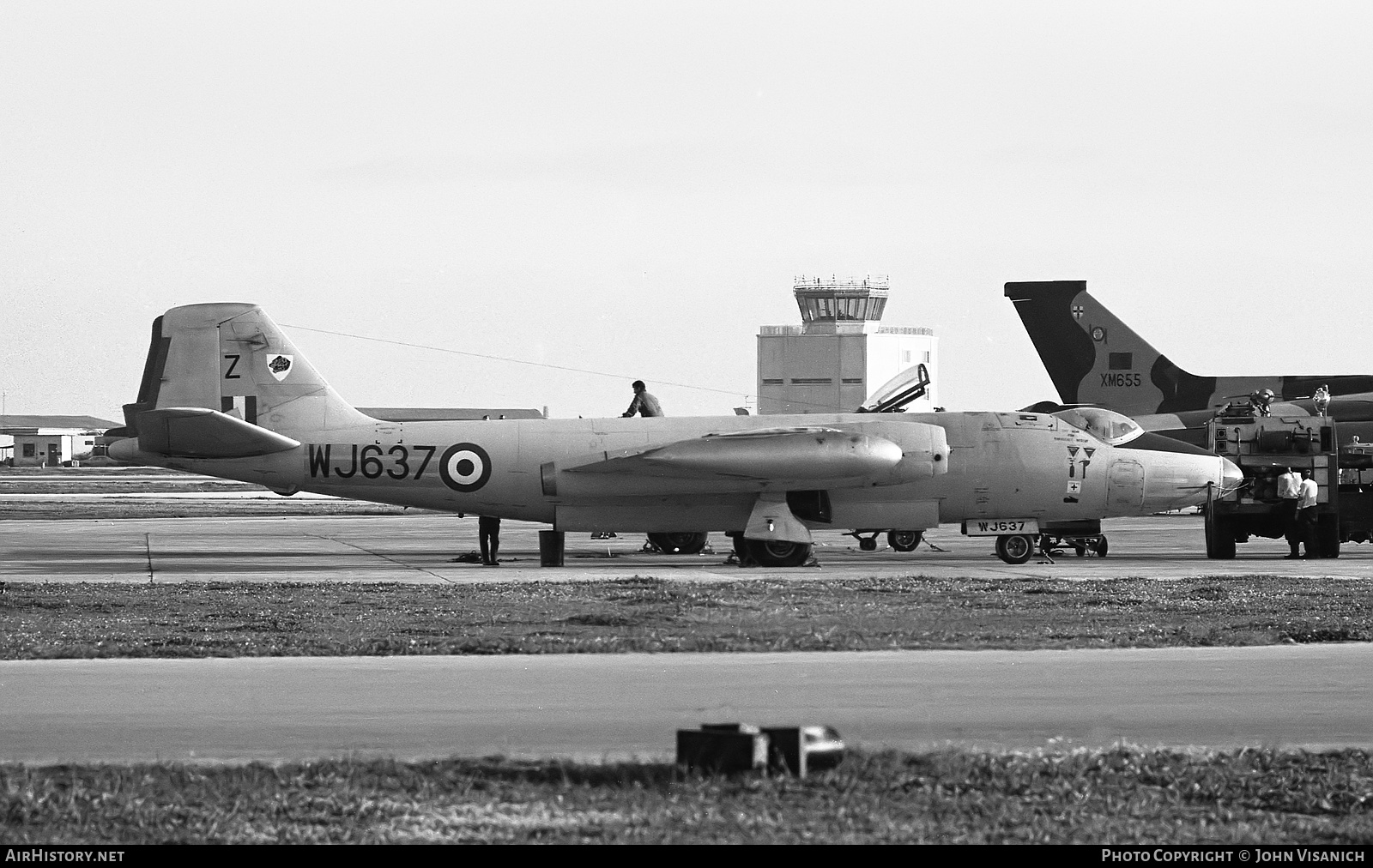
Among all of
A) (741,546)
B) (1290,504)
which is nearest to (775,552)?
(741,546)

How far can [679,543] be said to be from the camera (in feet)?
92.8

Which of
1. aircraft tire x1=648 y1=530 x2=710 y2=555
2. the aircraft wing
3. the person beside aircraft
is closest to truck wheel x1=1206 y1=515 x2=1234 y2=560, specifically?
the aircraft wing

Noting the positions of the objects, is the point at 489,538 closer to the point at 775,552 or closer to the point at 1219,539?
the point at 775,552

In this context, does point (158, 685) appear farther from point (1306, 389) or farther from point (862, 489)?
point (1306, 389)

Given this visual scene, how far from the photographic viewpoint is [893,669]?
1138cm

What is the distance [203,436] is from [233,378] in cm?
145

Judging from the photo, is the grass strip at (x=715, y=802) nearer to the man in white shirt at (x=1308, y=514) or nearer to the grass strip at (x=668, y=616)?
the grass strip at (x=668, y=616)

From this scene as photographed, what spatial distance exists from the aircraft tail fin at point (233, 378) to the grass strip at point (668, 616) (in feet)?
21.1

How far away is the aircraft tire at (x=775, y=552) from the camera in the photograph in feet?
79.4

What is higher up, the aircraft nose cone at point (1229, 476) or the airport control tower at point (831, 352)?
the airport control tower at point (831, 352)

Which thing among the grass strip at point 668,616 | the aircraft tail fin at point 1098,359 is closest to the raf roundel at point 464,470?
the grass strip at point 668,616

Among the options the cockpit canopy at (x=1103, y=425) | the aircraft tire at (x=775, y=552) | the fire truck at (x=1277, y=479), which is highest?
the cockpit canopy at (x=1103, y=425)

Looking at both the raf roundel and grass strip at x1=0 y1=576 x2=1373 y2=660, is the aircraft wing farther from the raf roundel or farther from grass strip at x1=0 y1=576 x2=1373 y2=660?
grass strip at x1=0 y1=576 x2=1373 y2=660

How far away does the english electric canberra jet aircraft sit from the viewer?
24.3 meters
